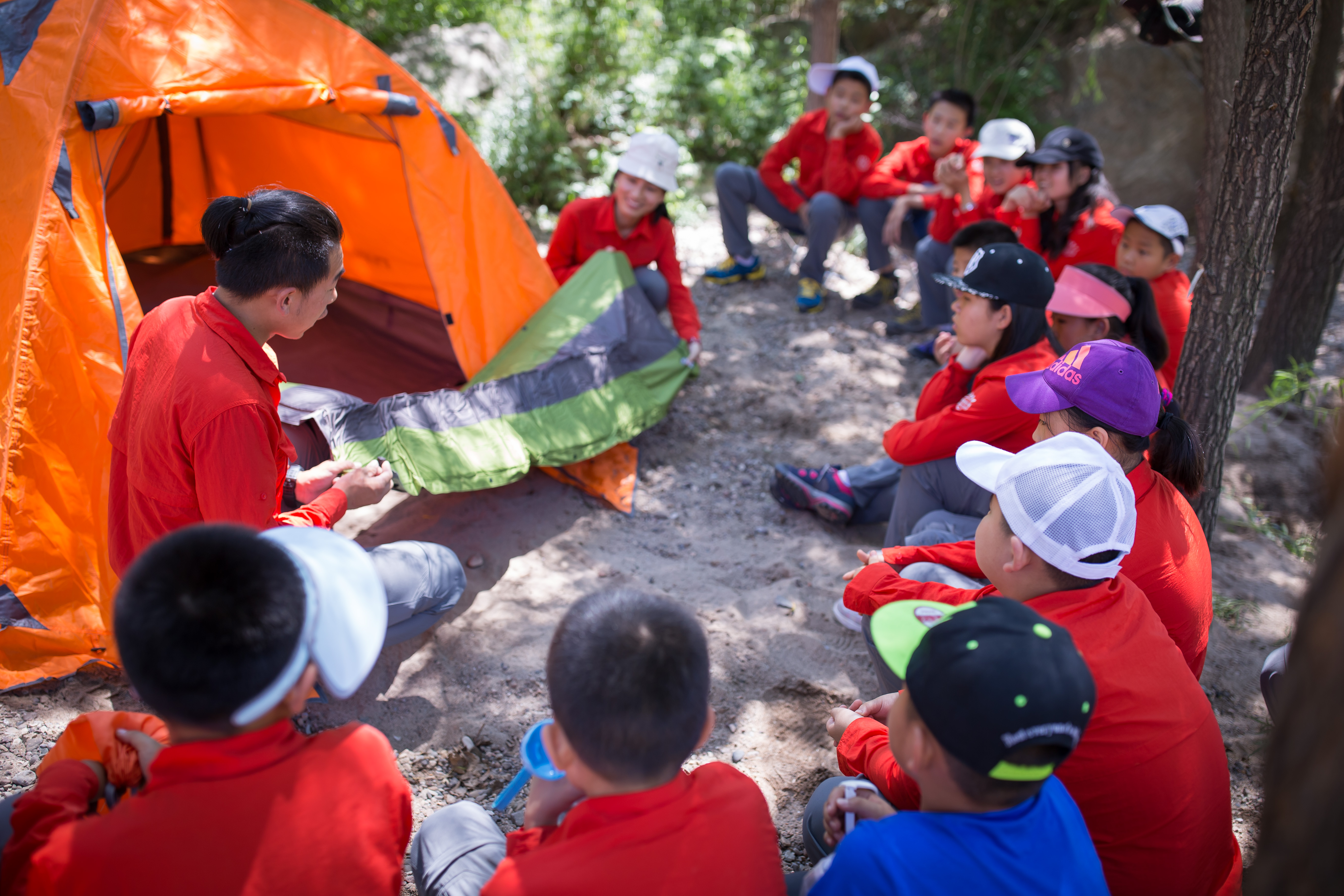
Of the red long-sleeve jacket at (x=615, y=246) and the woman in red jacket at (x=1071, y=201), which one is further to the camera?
the red long-sleeve jacket at (x=615, y=246)

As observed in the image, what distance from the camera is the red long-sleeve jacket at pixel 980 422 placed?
2732mm

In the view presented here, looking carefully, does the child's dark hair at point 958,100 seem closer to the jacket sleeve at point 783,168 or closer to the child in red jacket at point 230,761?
the jacket sleeve at point 783,168

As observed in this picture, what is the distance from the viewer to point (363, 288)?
14.5ft

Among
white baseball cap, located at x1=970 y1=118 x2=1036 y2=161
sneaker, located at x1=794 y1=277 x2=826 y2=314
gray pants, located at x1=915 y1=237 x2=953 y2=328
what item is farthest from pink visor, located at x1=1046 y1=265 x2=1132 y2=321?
sneaker, located at x1=794 y1=277 x2=826 y2=314

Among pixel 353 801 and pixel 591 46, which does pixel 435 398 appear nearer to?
pixel 353 801

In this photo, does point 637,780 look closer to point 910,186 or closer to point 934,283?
point 934,283

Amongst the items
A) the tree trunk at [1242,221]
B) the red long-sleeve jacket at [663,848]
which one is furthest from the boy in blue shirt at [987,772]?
the tree trunk at [1242,221]

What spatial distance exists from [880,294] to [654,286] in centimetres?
175

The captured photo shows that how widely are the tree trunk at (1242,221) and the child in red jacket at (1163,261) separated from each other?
44 centimetres

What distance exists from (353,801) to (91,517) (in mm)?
1762

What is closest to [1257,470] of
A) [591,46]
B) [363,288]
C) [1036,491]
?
[1036,491]

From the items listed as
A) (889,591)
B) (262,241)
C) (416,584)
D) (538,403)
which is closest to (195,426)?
(262,241)

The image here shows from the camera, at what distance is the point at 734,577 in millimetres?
3168

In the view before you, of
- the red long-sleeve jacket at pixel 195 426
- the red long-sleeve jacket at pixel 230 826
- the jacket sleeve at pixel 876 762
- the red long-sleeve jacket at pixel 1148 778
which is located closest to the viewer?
the red long-sleeve jacket at pixel 230 826
